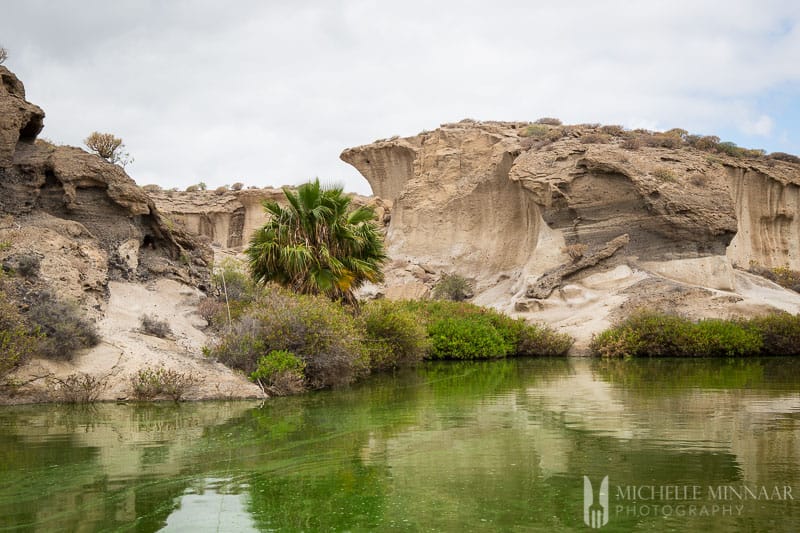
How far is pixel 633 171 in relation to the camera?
35.9 meters

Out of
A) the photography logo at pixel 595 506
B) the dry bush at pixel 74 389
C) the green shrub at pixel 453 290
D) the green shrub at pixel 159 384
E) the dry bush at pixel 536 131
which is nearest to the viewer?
the photography logo at pixel 595 506

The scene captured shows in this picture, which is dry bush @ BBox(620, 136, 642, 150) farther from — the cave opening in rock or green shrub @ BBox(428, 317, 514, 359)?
the cave opening in rock

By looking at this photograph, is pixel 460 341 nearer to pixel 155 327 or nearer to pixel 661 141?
pixel 155 327

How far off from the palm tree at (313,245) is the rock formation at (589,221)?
13854mm

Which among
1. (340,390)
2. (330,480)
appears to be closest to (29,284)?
(340,390)

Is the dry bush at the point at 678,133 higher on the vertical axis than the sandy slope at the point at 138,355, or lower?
higher

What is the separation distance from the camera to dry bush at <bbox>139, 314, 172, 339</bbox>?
1752 centimetres

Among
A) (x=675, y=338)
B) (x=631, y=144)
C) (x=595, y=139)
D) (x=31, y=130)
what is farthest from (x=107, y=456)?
(x=595, y=139)

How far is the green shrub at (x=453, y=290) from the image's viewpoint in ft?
134

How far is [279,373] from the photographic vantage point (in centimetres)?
1617

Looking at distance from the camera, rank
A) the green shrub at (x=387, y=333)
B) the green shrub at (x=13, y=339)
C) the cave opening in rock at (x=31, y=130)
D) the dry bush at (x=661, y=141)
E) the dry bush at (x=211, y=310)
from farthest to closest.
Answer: the dry bush at (x=661, y=141) → the green shrub at (x=387, y=333) → the cave opening in rock at (x=31, y=130) → the dry bush at (x=211, y=310) → the green shrub at (x=13, y=339)

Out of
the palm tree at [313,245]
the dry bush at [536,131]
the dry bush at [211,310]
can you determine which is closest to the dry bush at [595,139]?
the dry bush at [536,131]

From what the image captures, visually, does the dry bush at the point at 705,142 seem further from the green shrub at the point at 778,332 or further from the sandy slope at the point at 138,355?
the sandy slope at the point at 138,355

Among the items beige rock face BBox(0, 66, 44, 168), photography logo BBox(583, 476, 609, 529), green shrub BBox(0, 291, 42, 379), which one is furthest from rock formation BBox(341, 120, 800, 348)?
photography logo BBox(583, 476, 609, 529)
